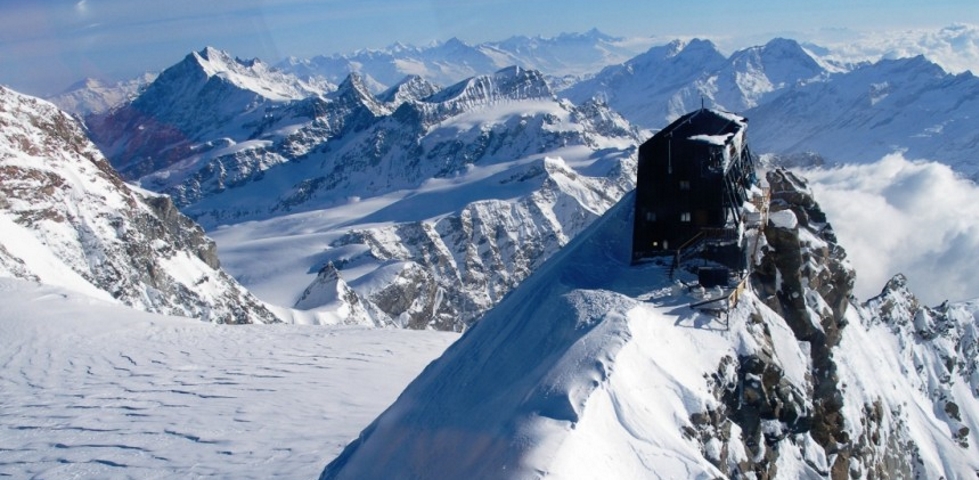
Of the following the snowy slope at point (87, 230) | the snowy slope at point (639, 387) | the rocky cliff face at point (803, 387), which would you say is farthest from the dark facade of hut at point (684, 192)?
the snowy slope at point (87, 230)

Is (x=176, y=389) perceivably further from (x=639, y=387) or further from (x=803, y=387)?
(x=803, y=387)

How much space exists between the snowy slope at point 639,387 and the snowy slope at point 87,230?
5977cm

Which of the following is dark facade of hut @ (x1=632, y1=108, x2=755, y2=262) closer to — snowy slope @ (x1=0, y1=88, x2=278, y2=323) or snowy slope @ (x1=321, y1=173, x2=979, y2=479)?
snowy slope @ (x1=321, y1=173, x2=979, y2=479)

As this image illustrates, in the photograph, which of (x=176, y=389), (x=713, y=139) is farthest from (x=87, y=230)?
(x=713, y=139)

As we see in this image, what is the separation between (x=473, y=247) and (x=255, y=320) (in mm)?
106571

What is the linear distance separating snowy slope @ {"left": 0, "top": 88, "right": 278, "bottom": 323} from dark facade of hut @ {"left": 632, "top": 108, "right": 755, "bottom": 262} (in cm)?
5950

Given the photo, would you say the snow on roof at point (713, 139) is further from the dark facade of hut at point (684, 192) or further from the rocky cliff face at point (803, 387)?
the rocky cliff face at point (803, 387)

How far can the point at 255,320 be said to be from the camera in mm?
96125

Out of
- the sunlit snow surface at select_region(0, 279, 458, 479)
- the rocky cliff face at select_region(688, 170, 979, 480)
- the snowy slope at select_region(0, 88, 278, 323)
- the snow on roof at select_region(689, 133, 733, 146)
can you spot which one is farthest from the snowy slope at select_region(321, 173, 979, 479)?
the snowy slope at select_region(0, 88, 278, 323)

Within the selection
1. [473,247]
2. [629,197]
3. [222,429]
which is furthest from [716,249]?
[473,247]

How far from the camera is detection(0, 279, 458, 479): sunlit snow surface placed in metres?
24.2

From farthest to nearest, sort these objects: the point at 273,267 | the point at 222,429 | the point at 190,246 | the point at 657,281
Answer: the point at 273,267 → the point at 190,246 → the point at 222,429 → the point at 657,281

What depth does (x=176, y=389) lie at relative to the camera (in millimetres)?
31328

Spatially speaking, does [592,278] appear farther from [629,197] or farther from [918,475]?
[918,475]
